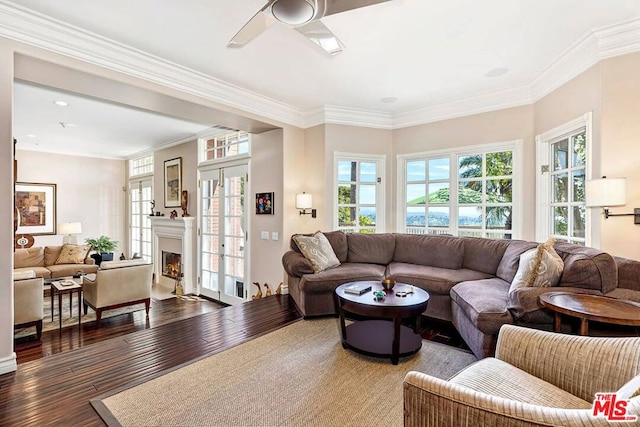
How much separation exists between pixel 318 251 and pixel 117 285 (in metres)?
2.77

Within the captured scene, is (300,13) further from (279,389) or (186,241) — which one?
(186,241)

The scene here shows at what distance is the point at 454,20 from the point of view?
254 cm

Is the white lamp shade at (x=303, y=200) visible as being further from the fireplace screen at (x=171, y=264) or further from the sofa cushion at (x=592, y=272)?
the fireplace screen at (x=171, y=264)

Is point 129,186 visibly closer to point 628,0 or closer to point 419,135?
point 419,135

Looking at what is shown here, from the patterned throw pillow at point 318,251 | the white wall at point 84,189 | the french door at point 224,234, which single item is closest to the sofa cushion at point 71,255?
the white wall at point 84,189

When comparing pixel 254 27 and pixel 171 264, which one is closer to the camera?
pixel 254 27

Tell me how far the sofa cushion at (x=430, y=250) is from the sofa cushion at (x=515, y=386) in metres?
2.55

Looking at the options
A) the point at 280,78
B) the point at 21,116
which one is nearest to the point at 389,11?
the point at 280,78

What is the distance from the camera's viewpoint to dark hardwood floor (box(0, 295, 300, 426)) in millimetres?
2041

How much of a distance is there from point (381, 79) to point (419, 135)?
4.78ft

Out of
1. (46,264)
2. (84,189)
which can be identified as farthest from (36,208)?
(46,264)

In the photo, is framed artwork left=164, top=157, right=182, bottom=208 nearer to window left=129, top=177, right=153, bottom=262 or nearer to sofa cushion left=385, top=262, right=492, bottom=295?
window left=129, top=177, right=153, bottom=262

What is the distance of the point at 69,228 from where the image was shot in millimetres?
6816

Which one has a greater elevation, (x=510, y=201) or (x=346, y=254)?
(x=510, y=201)
